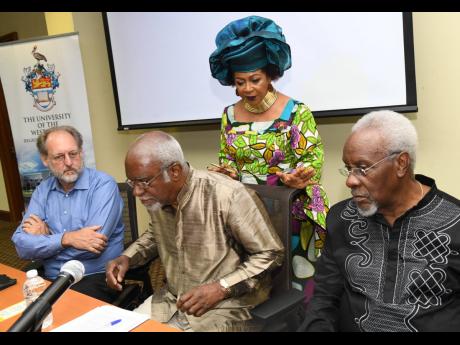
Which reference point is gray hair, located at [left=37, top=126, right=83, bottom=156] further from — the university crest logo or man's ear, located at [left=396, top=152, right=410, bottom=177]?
the university crest logo

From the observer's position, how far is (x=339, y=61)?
2699mm

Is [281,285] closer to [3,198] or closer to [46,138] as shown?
[46,138]

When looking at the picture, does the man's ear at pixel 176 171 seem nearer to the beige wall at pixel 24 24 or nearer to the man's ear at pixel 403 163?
the man's ear at pixel 403 163

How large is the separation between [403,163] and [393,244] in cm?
26

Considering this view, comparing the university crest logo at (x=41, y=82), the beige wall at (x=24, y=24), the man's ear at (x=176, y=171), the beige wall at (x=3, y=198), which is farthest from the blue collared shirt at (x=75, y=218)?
the beige wall at (x=3, y=198)

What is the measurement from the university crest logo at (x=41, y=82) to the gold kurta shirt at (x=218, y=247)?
274 cm

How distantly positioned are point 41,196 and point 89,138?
1.83 m

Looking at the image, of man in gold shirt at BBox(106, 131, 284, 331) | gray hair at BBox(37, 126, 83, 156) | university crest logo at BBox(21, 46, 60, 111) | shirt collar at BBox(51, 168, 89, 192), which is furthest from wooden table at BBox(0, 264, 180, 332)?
university crest logo at BBox(21, 46, 60, 111)

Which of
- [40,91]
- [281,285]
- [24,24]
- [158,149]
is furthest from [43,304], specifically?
[24,24]

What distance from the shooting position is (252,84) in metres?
2.18

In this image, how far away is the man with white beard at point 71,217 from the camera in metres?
2.05

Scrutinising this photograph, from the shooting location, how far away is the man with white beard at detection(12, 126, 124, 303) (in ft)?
6.72

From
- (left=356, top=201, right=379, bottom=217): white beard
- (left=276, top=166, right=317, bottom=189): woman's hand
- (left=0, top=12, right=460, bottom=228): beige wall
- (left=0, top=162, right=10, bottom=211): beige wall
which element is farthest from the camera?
(left=0, top=162, right=10, bottom=211): beige wall

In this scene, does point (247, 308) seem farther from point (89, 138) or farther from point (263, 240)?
point (89, 138)
